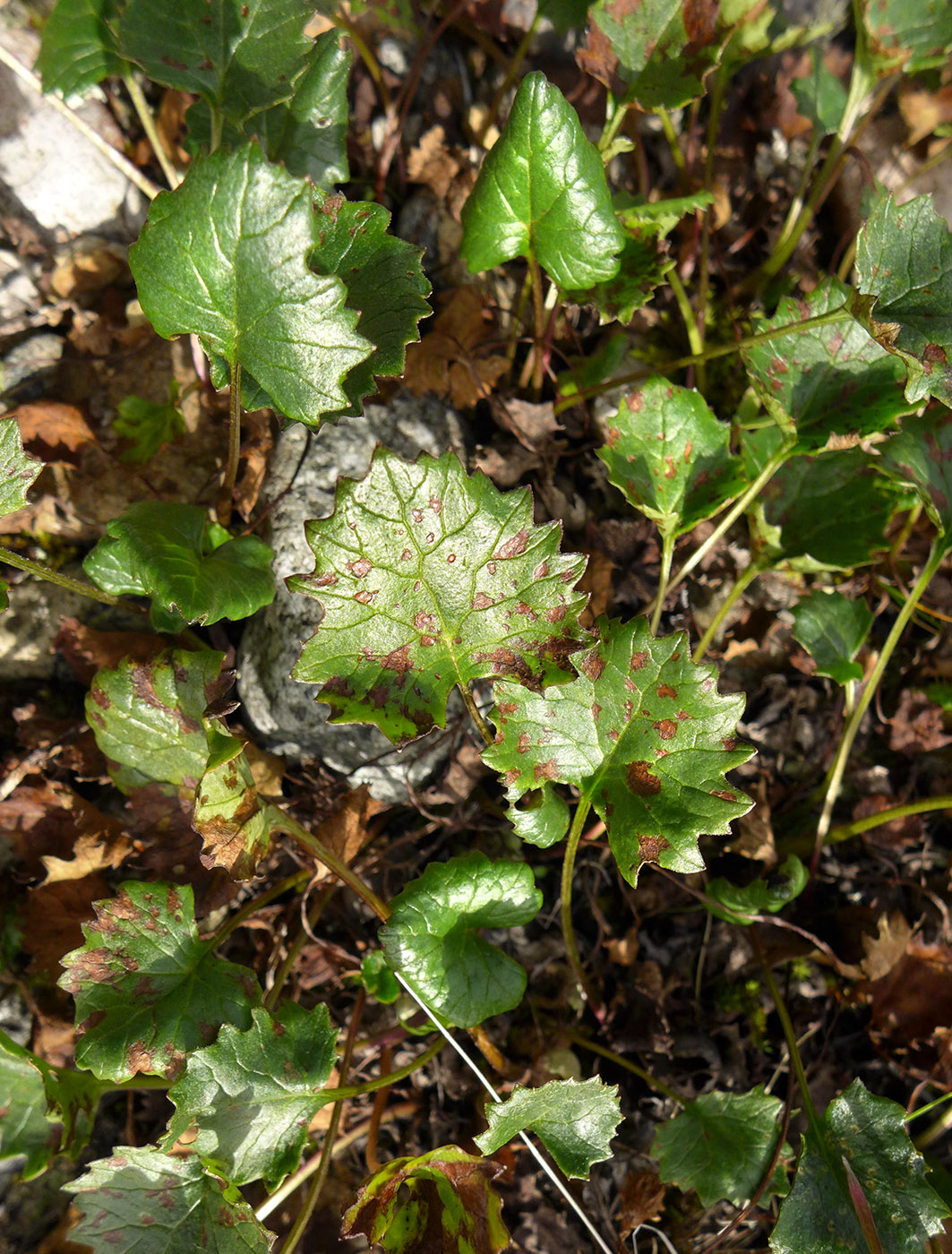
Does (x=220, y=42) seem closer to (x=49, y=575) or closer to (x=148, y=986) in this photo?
(x=49, y=575)

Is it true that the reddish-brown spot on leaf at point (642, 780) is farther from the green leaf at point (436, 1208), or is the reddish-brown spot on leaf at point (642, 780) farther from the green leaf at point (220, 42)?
the green leaf at point (220, 42)

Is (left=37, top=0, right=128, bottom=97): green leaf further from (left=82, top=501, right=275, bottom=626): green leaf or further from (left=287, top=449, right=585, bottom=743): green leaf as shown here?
(left=287, top=449, right=585, bottom=743): green leaf

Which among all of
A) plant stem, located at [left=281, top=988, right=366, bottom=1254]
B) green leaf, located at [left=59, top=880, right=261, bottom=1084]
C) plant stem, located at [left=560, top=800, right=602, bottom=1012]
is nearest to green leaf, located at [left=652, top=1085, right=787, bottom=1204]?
plant stem, located at [left=560, top=800, right=602, bottom=1012]

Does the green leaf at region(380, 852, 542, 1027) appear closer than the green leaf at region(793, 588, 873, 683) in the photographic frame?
Yes

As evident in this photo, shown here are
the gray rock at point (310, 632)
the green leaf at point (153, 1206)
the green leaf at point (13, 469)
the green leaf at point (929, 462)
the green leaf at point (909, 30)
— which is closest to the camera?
the green leaf at point (13, 469)

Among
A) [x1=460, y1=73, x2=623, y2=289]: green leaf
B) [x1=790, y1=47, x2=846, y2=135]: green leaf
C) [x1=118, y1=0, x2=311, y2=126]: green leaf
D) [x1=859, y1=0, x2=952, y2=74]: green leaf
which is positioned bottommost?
[x1=460, y1=73, x2=623, y2=289]: green leaf

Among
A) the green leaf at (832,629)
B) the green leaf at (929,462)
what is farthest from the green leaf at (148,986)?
the green leaf at (929,462)

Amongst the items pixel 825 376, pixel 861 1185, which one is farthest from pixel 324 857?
pixel 825 376

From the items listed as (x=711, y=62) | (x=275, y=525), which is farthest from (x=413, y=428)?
(x=711, y=62)

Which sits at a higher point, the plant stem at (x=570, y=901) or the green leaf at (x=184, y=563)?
the green leaf at (x=184, y=563)
